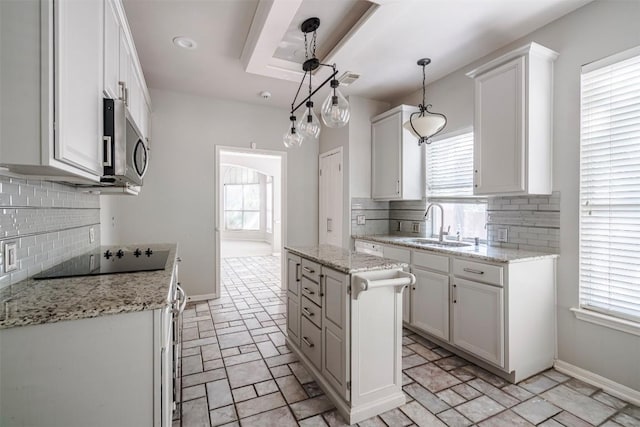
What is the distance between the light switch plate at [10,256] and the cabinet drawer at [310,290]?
160 cm

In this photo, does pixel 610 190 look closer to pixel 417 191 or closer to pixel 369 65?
pixel 417 191

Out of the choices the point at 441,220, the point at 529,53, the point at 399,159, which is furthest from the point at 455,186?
the point at 529,53

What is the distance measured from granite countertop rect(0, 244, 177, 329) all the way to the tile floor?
1.01 meters

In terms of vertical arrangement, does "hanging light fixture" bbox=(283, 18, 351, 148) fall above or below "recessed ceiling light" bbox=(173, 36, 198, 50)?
below

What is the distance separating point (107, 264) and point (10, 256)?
0.55m

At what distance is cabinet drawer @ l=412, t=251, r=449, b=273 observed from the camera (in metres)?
2.65

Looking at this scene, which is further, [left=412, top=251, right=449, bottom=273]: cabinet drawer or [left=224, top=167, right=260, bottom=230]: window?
[left=224, top=167, right=260, bottom=230]: window

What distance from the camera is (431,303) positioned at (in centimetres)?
280

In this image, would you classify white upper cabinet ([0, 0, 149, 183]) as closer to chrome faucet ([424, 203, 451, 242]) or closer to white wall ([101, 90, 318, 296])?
white wall ([101, 90, 318, 296])

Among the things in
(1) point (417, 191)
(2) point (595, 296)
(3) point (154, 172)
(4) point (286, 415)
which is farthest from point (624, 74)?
(3) point (154, 172)

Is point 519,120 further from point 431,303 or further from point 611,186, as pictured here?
point 431,303

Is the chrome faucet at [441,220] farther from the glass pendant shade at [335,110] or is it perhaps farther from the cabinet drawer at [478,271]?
the glass pendant shade at [335,110]

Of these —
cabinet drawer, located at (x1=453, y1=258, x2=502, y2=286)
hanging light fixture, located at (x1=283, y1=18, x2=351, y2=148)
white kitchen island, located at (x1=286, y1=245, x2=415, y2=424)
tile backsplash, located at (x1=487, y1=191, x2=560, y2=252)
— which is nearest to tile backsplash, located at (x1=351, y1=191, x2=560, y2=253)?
tile backsplash, located at (x1=487, y1=191, x2=560, y2=252)

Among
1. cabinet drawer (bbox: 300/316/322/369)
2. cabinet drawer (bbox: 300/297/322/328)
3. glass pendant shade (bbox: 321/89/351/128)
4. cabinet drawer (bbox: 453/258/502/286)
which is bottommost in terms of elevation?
cabinet drawer (bbox: 300/316/322/369)
